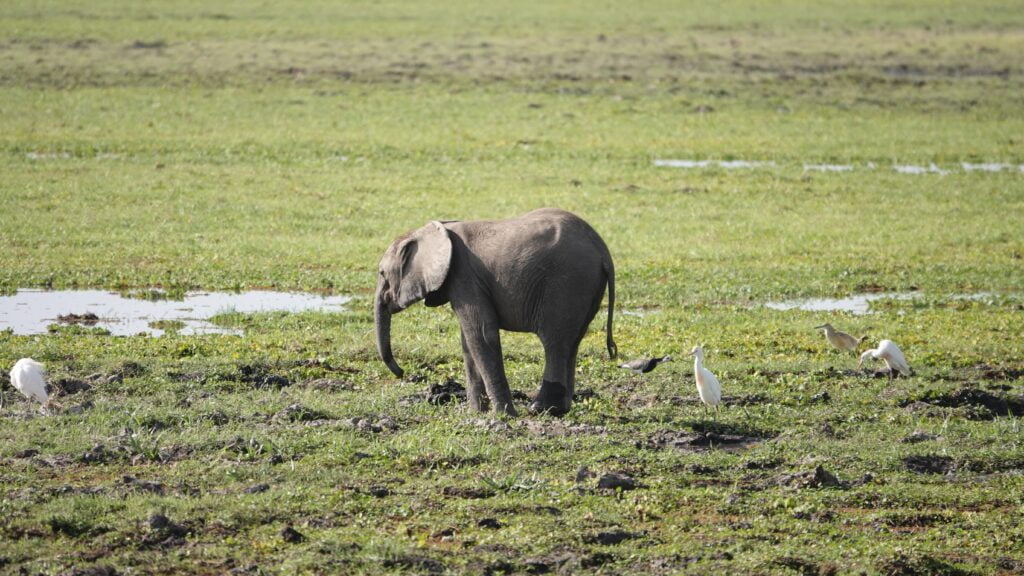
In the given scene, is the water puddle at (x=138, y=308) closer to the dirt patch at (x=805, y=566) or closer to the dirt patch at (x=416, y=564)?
the dirt patch at (x=416, y=564)

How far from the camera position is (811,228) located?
2381cm

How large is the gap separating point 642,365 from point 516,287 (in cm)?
244

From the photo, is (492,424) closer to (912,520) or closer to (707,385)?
(707,385)

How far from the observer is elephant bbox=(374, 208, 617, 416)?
12.6 metres

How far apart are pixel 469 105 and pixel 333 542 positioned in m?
29.7

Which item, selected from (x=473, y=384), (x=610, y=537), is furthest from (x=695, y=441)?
(x=610, y=537)

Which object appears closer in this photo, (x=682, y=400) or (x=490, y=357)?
(x=490, y=357)

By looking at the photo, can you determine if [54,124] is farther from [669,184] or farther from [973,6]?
[973,6]

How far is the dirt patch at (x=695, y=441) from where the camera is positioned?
1159cm

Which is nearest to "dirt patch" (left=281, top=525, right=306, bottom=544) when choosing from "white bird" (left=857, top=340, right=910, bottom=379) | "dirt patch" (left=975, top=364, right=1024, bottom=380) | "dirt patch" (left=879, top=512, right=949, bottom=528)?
"dirt patch" (left=879, top=512, right=949, bottom=528)

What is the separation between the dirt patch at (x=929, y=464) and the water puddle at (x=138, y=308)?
8.61 meters

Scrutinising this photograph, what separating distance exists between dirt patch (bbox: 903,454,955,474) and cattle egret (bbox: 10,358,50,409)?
25.3 ft

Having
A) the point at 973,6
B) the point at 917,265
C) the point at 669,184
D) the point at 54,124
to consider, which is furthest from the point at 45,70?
the point at 973,6

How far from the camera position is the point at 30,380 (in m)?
12.2
